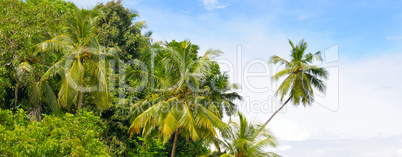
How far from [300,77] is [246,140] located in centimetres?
679

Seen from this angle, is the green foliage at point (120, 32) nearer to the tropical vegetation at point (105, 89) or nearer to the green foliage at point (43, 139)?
the tropical vegetation at point (105, 89)

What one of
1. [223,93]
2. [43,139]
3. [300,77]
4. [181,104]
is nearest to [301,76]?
[300,77]

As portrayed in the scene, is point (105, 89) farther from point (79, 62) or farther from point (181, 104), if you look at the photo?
point (181, 104)

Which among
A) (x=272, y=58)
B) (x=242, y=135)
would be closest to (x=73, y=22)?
(x=242, y=135)

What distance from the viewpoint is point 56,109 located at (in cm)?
1697

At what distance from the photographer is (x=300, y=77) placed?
2103cm

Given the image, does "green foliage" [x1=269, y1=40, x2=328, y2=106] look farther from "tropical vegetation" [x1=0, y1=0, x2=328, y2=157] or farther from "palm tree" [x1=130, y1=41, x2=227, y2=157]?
"palm tree" [x1=130, y1=41, x2=227, y2=157]

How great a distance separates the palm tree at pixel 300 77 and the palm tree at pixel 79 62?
948 cm

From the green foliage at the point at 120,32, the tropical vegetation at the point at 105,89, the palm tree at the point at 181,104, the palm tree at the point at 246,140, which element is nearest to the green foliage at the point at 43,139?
the tropical vegetation at the point at 105,89

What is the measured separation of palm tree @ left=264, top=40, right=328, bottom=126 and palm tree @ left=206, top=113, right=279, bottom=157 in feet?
13.6

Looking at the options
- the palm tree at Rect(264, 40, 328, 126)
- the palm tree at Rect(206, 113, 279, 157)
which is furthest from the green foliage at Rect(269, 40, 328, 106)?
the palm tree at Rect(206, 113, 279, 157)

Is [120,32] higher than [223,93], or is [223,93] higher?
[120,32]

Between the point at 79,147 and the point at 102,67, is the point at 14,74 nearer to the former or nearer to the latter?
the point at 102,67

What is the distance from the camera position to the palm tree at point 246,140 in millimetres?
16062
